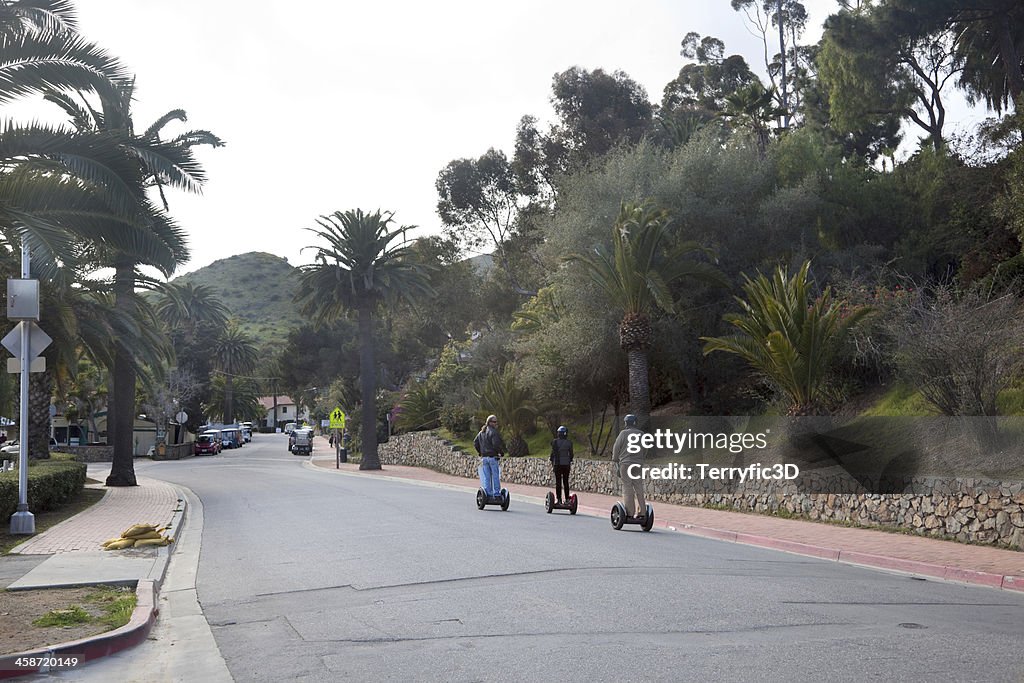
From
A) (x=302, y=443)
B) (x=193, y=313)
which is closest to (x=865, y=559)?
(x=302, y=443)

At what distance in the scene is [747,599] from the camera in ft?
31.2

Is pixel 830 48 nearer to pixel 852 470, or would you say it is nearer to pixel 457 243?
pixel 852 470

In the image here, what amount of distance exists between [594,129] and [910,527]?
39.7 meters

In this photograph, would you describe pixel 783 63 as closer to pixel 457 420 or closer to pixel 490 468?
pixel 457 420

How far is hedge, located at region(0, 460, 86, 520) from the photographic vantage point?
1789 centimetres

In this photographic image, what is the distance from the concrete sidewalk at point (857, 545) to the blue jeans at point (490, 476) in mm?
2154

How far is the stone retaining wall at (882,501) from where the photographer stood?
1395 cm

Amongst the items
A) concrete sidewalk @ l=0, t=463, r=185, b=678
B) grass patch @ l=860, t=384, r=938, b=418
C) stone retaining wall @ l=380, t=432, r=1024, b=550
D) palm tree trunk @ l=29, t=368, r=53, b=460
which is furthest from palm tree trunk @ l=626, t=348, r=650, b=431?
palm tree trunk @ l=29, t=368, r=53, b=460

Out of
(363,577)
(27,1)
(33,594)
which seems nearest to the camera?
(33,594)

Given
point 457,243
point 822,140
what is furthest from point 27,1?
point 457,243

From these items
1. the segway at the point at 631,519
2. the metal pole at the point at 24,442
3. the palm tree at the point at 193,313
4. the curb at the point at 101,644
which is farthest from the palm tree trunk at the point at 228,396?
the curb at the point at 101,644

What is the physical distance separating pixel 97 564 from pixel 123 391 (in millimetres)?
22210

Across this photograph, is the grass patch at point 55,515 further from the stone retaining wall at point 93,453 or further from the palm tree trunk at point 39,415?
the stone retaining wall at point 93,453

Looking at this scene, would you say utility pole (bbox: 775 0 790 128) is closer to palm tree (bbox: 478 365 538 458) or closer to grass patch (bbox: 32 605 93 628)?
palm tree (bbox: 478 365 538 458)
